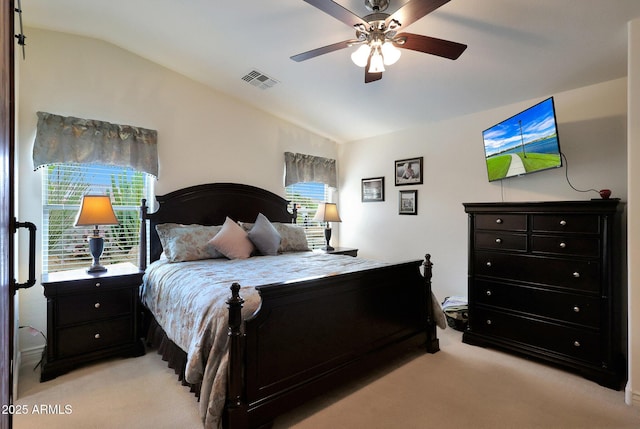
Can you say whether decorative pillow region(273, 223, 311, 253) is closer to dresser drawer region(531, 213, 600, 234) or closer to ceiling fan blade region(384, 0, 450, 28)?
dresser drawer region(531, 213, 600, 234)

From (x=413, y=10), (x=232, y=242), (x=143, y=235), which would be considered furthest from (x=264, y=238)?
(x=413, y=10)

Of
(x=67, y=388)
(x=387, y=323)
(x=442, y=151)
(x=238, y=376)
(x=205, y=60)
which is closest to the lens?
(x=238, y=376)

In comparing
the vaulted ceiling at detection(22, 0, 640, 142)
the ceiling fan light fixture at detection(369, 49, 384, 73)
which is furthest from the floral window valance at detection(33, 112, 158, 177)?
the ceiling fan light fixture at detection(369, 49, 384, 73)

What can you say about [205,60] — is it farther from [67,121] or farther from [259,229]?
[259,229]

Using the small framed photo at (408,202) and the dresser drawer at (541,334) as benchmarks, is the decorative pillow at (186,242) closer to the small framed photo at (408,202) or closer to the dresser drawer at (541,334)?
the small framed photo at (408,202)

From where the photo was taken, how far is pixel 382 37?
203 cm

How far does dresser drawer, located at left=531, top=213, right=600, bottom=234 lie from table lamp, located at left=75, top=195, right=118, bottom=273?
364cm

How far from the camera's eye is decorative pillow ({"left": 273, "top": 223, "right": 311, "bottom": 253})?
392 centimetres

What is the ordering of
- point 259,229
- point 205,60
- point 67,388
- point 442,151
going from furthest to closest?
point 442,151 < point 259,229 < point 205,60 < point 67,388

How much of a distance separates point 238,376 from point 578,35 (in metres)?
3.19

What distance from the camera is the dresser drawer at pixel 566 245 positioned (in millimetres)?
2434

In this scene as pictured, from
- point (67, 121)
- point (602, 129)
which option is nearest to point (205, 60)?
point (67, 121)

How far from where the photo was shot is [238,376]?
5.54 feet

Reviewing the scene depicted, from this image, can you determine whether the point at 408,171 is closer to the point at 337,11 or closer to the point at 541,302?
the point at 541,302
